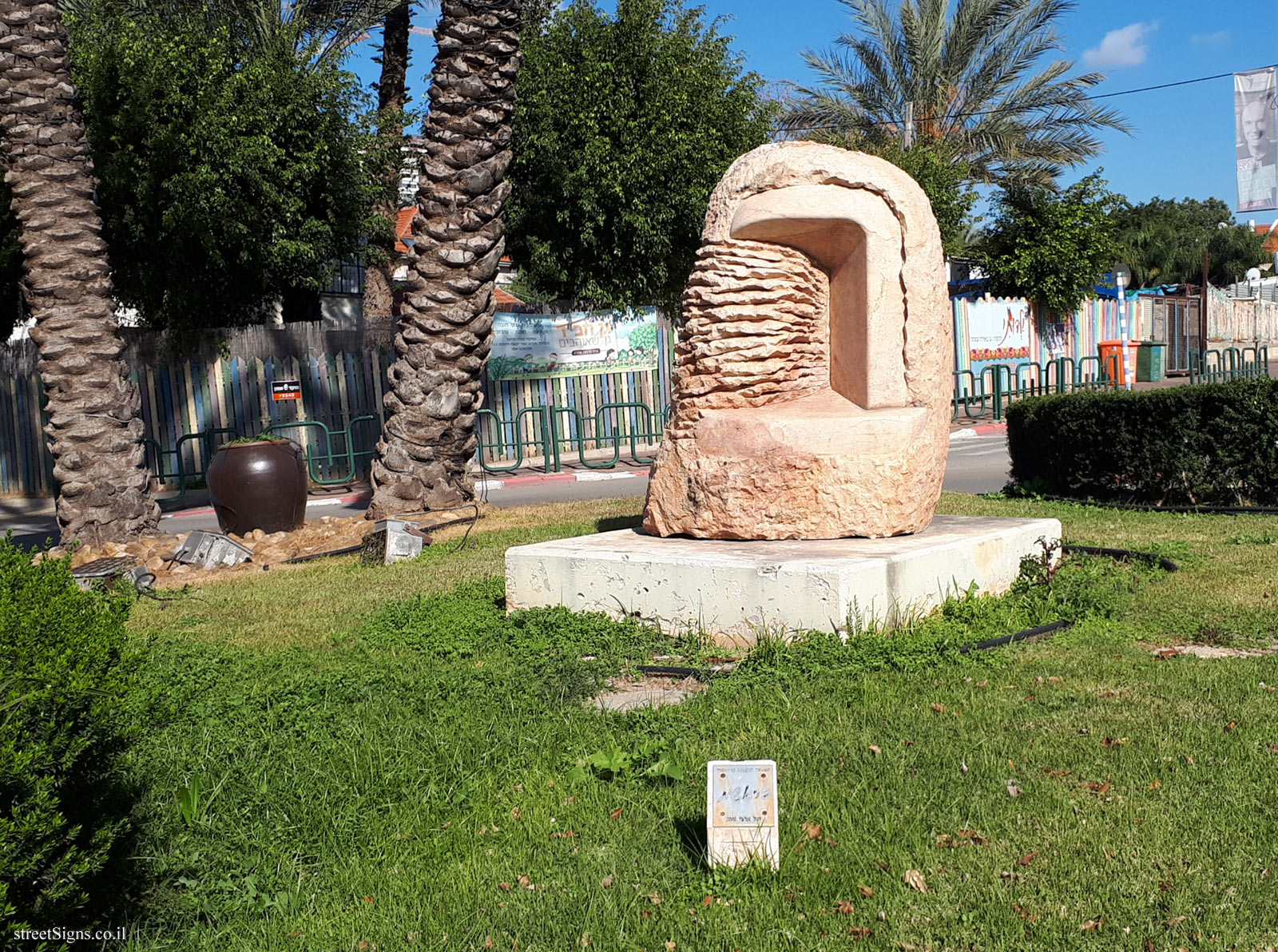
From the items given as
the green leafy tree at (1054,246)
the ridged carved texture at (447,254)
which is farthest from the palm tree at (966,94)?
the ridged carved texture at (447,254)

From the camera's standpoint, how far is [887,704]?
Result: 14.8ft

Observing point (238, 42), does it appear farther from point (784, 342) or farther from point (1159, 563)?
point (1159, 563)

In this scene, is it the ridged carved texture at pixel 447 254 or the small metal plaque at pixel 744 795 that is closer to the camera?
the small metal plaque at pixel 744 795

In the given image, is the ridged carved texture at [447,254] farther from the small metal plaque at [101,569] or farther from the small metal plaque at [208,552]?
the small metal plaque at [101,569]

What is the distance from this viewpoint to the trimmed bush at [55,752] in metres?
2.31

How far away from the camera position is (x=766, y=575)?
5.52 metres

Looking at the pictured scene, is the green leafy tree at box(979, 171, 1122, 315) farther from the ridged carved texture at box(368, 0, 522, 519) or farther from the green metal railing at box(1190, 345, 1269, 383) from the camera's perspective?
the ridged carved texture at box(368, 0, 522, 519)

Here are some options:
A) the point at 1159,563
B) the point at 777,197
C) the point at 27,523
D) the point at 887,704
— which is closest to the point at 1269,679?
the point at 887,704

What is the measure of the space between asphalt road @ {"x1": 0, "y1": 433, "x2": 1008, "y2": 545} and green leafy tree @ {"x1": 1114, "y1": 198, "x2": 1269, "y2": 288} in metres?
32.0

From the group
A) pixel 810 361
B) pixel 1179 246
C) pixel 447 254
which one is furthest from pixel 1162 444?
pixel 1179 246

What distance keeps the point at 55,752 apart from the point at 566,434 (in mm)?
16353

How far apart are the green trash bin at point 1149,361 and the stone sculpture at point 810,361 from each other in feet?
77.7

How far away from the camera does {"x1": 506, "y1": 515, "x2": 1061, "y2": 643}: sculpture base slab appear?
5445mm

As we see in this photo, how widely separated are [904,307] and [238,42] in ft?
48.9
